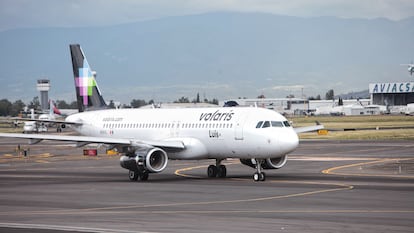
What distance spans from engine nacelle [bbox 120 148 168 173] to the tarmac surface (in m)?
0.82

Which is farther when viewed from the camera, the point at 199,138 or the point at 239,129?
the point at 199,138

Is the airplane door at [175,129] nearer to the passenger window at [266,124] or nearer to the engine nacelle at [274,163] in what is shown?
the engine nacelle at [274,163]

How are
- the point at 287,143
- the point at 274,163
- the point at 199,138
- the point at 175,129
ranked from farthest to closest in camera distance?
the point at 175,129
the point at 199,138
the point at 274,163
the point at 287,143

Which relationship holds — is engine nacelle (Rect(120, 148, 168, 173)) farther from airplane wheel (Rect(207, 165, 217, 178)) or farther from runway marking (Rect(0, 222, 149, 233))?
runway marking (Rect(0, 222, 149, 233))

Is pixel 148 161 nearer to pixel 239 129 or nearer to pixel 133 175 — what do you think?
pixel 133 175

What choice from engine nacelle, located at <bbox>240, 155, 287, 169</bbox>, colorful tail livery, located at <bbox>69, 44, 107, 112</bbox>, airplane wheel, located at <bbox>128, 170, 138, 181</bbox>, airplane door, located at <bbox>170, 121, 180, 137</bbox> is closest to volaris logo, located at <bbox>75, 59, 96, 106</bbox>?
colorful tail livery, located at <bbox>69, 44, 107, 112</bbox>

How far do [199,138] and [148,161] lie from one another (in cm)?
343

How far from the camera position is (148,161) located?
41.7m

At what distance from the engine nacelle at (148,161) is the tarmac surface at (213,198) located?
0.82 m

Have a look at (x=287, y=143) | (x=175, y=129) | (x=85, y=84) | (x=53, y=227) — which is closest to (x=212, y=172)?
(x=175, y=129)

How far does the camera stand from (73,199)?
3325 centimetres

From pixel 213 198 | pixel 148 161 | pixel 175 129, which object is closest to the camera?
pixel 213 198

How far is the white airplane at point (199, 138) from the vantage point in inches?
1607

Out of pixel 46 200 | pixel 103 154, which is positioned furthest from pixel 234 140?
pixel 103 154
